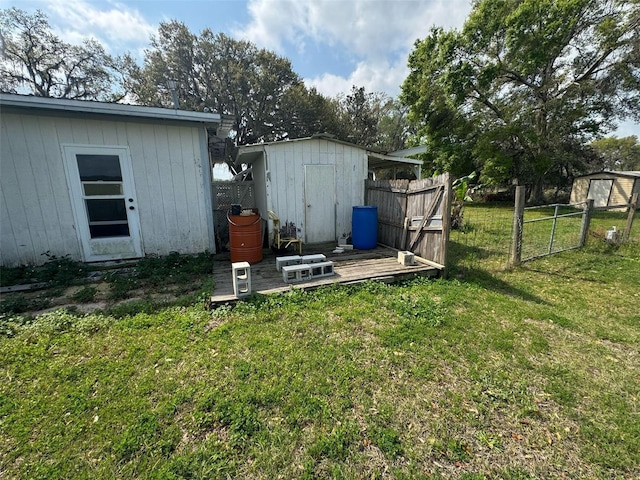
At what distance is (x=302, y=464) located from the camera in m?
1.67

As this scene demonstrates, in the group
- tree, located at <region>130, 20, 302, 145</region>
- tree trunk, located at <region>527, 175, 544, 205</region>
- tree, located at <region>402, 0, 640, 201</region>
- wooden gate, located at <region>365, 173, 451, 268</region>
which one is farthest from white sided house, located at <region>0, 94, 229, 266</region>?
tree trunk, located at <region>527, 175, 544, 205</region>

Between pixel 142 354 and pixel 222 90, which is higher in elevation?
pixel 222 90

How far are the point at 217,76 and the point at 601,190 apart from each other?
91.3ft

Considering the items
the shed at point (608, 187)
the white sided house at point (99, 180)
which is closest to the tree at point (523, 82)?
the shed at point (608, 187)

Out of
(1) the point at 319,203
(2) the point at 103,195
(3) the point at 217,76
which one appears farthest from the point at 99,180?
(3) the point at 217,76

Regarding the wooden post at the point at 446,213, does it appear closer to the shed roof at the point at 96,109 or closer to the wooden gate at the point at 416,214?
the wooden gate at the point at 416,214

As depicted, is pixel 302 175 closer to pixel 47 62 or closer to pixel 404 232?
pixel 404 232

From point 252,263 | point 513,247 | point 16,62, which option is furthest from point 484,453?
point 16,62

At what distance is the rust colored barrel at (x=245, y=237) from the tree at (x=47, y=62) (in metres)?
20.2

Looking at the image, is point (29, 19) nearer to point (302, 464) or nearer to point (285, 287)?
point (285, 287)

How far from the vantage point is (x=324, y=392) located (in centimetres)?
221

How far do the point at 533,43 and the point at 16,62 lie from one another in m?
30.5

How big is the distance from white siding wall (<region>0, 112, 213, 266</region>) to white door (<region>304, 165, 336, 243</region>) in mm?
2310

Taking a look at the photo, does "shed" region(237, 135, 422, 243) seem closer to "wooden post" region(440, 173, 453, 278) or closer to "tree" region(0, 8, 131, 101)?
"wooden post" region(440, 173, 453, 278)
